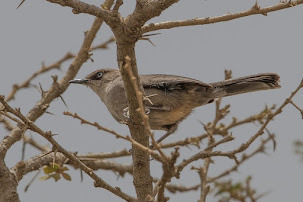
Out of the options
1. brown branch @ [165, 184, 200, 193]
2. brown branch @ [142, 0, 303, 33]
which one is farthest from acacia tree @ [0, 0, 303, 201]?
brown branch @ [165, 184, 200, 193]

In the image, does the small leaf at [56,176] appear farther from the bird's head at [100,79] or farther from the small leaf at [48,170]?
the bird's head at [100,79]

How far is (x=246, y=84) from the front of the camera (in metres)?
6.25

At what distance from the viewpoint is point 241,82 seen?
6.29 meters

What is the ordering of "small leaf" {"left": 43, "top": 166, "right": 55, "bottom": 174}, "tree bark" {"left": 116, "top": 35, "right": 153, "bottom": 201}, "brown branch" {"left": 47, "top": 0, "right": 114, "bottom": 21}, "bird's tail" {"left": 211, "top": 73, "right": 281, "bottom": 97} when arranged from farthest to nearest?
"bird's tail" {"left": 211, "top": 73, "right": 281, "bottom": 97}, "small leaf" {"left": 43, "top": 166, "right": 55, "bottom": 174}, "tree bark" {"left": 116, "top": 35, "right": 153, "bottom": 201}, "brown branch" {"left": 47, "top": 0, "right": 114, "bottom": 21}

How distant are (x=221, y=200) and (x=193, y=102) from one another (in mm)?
1892

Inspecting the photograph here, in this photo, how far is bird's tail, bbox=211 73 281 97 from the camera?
6023mm

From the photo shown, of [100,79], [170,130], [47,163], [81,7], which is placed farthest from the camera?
[100,79]

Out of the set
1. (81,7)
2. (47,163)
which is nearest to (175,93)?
(47,163)

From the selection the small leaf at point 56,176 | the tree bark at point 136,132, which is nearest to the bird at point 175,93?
the small leaf at point 56,176

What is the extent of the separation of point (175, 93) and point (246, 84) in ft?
2.75

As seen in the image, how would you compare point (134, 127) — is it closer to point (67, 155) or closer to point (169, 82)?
point (67, 155)

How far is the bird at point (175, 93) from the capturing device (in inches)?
239

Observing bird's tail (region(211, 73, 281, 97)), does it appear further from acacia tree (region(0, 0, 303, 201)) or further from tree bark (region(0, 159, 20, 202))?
tree bark (region(0, 159, 20, 202))

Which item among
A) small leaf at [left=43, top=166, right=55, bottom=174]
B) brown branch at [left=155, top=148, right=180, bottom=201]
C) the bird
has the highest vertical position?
the bird
